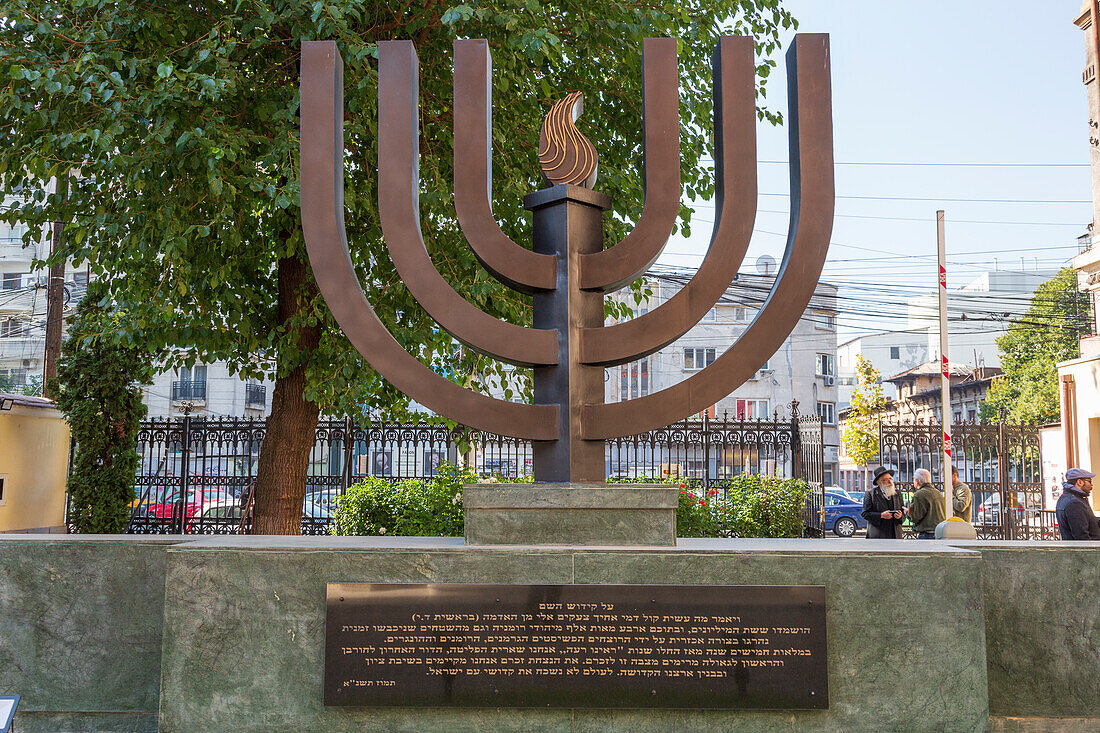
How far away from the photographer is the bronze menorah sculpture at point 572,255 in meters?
3.82

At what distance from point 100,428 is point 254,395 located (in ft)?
80.1

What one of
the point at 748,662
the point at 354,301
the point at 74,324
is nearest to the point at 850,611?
the point at 748,662

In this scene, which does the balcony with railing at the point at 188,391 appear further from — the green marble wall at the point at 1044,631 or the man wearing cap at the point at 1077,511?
the green marble wall at the point at 1044,631

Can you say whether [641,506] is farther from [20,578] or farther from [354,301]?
[20,578]

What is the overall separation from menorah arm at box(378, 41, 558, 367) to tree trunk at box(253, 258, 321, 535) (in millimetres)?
4579

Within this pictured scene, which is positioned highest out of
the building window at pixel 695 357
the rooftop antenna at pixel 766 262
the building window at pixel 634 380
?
the rooftop antenna at pixel 766 262

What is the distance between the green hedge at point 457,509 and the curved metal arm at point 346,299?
512 centimetres

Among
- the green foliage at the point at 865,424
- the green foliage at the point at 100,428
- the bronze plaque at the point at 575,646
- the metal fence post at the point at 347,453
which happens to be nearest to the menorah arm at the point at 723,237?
the bronze plaque at the point at 575,646

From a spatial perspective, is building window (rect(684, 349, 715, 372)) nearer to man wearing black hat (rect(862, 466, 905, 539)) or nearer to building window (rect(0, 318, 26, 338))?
man wearing black hat (rect(862, 466, 905, 539))

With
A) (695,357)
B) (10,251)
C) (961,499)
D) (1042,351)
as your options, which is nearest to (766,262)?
(695,357)

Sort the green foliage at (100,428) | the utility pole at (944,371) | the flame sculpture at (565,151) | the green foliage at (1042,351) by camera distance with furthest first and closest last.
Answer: the green foliage at (1042,351) < the green foliage at (100,428) < the utility pole at (944,371) < the flame sculpture at (565,151)

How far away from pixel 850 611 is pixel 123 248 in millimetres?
6372

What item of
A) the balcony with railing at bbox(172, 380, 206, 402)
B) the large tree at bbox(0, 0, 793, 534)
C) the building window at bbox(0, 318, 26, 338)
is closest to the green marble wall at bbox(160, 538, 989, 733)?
the large tree at bbox(0, 0, 793, 534)

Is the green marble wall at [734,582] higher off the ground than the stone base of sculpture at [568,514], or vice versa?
the stone base of sculpture at [568,514]
